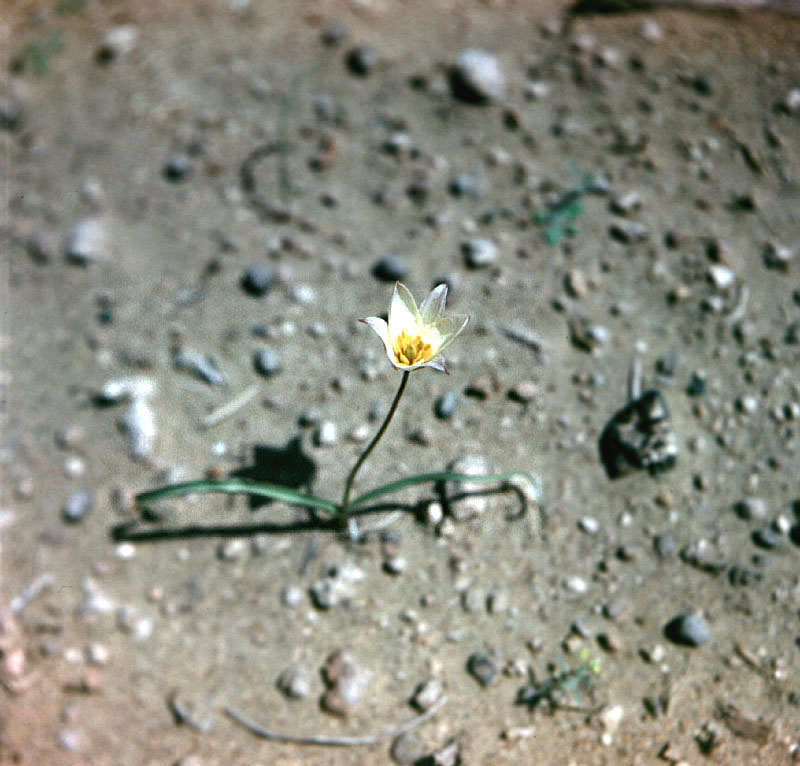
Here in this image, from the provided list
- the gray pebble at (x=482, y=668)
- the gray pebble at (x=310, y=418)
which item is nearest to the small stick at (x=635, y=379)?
the gray pebble at (x=482, y=668)

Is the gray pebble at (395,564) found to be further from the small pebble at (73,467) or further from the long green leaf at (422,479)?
the small pebble at (73,467)

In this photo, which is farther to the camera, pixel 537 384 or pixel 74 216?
pixel 74 216

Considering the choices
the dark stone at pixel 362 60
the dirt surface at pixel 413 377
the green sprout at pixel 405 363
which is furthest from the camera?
the dark stone at pixel 362 60

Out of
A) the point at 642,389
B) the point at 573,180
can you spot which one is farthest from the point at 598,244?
the point at 642,389

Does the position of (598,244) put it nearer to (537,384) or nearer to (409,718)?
(537,384)

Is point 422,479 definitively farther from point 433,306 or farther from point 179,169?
point 179,169

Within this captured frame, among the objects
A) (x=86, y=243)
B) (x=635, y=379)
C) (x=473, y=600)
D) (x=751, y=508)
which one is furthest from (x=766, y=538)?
(x=86, y=243)
